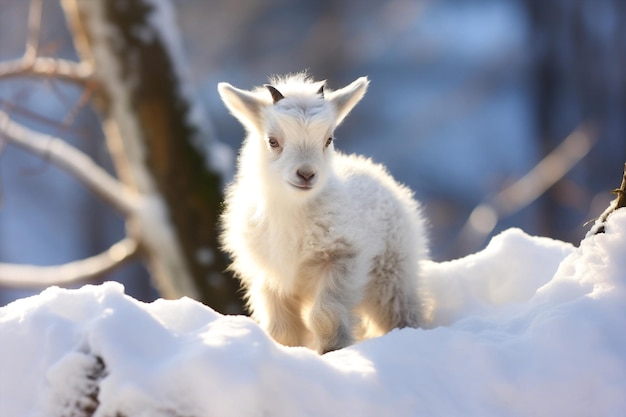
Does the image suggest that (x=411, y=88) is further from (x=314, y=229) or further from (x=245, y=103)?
(x=314, y=229)

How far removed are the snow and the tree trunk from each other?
3167 mm

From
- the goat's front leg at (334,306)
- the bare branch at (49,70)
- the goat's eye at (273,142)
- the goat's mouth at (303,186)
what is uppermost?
the bare branch at (49,70)

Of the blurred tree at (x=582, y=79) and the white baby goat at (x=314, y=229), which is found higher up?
the blurred tree at (x=582, y=79)

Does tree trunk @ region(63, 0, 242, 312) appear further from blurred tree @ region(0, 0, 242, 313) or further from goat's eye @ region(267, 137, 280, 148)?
goat's eye @ region(267, 137, 280, 148)

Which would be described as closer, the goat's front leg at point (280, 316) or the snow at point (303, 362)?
the snow at point (303, 362)

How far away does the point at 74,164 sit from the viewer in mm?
5469

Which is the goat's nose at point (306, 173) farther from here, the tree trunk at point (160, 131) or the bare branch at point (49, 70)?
the bare branch at point (49, 70)

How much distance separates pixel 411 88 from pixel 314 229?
1059cm

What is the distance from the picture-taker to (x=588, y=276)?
7.36ft

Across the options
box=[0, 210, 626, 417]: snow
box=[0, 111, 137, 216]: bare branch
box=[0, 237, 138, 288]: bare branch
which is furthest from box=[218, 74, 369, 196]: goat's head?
box=[0, 237, 138, 288]: bare branch

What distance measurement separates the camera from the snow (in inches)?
69.1

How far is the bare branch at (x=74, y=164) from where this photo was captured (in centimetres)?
532

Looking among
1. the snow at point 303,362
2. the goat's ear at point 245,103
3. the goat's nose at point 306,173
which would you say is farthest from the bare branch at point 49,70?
the snow at point 303,362

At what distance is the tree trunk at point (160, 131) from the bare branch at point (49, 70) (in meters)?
0.09
